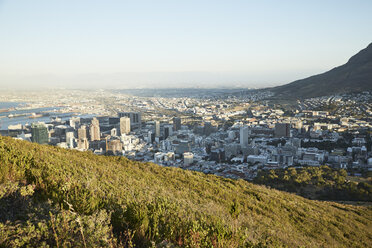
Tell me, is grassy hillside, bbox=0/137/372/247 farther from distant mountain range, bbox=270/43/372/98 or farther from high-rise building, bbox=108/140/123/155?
distant mountain range, bbox=270/43/372/98

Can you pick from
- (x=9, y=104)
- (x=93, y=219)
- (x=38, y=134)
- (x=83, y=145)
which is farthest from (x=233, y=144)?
(x=9, y=104)

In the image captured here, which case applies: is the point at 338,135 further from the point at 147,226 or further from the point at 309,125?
the point at 147,226

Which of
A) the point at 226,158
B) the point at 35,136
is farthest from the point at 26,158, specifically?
→ the point at 35,136

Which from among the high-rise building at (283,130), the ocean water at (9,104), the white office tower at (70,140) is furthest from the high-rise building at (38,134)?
the high-rise building at (283,130)

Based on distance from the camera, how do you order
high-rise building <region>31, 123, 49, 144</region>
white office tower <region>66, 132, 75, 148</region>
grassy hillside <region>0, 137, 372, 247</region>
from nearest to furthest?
1. grassy hillside <region>0, 137, 372, 247</region>
2. white office tower <region>66, 132, 75, 148</region>
3. high-rise building <region>31, 123, 49, 144</region>

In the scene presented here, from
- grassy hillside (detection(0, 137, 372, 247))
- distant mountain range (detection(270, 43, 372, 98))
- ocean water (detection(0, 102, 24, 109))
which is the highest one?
distant mountain range (detection(270, 43, 372, 98))

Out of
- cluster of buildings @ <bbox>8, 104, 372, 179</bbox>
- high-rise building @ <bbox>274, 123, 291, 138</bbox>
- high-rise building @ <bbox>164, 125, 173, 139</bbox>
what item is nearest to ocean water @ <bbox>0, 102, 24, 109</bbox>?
cluster of buildings @ <bbox>8, 104, 372, 179</bbox>

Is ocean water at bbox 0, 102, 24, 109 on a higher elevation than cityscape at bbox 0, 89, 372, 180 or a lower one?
higher
